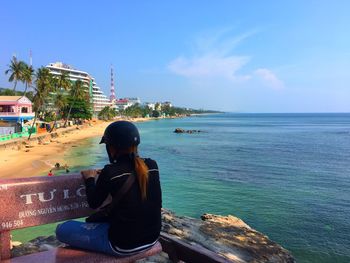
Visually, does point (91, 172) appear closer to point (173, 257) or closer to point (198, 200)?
point (173, 257)

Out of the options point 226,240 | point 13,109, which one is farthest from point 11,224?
point 13,109

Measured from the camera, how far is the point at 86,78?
464 ft

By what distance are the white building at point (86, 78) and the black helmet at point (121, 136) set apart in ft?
405

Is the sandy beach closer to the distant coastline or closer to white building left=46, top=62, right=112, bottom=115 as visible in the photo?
the distant coastline

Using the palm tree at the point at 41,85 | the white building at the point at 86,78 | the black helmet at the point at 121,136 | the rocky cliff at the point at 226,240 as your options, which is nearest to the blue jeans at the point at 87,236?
the black helmet at the point at 121,136

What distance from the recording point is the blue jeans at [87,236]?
9.96ft

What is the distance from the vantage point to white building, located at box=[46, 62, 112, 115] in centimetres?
13031

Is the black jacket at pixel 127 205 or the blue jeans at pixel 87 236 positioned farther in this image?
the blue jeans at pixel 87 236

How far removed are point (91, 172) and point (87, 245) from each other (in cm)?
68

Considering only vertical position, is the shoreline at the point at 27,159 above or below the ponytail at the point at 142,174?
below

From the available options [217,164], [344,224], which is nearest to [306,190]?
[344,224]

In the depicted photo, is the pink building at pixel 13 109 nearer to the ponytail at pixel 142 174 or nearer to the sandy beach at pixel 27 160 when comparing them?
the sandy beach at pixel 27 160

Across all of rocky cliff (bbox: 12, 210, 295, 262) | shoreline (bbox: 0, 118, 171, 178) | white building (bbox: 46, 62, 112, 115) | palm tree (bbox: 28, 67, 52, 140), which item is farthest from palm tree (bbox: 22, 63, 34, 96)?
white building (bbox: 46, 62, 112, 115)

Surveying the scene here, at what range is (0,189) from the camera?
3.15m
